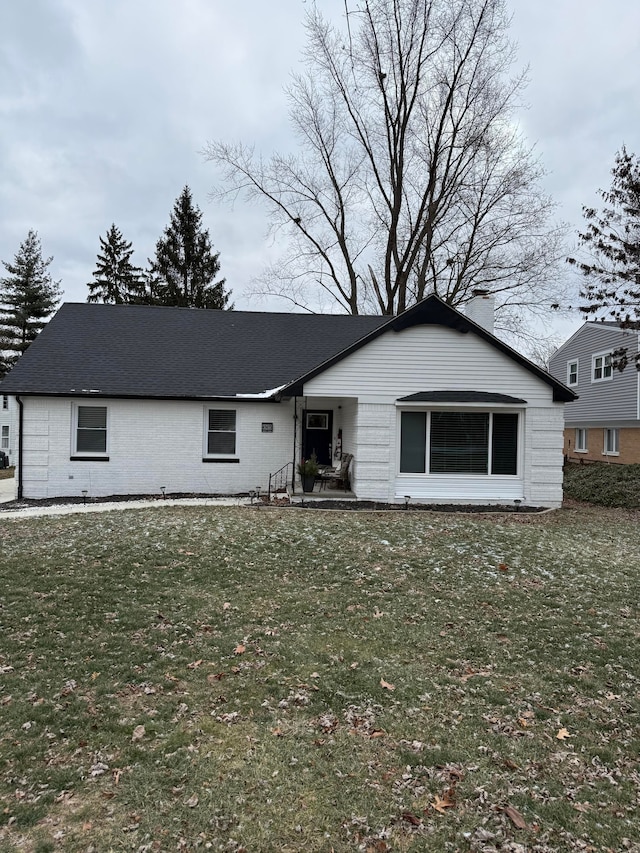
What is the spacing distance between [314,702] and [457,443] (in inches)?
388

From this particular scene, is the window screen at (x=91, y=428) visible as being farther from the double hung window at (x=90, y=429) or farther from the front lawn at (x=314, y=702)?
the front lawn at (x=314, y=702)

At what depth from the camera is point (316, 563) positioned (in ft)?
24.2

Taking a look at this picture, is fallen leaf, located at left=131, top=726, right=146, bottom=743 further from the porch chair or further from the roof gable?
the porch chair

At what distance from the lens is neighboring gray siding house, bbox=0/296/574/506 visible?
12.8 meters

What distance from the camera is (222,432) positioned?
1475 centimetres

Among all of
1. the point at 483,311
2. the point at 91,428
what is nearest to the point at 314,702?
the point at 91,428

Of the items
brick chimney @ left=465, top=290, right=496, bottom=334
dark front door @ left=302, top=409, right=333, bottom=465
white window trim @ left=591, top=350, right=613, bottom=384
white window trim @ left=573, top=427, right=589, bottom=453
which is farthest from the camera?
white window trim @ left=573, top=427, right=589, bottom=453

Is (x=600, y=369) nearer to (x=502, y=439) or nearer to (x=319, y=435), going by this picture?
(x=502, y=439)

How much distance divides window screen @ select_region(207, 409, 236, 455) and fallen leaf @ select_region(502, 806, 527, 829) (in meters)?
12.5

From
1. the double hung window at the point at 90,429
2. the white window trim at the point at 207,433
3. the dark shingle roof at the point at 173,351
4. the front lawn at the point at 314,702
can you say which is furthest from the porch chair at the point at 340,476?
the front lawn at the point at 314,702

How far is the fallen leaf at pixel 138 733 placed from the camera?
340 centimetres

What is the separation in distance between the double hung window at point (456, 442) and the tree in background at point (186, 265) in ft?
97.9

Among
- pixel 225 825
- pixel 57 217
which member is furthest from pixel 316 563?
pixel 57 217

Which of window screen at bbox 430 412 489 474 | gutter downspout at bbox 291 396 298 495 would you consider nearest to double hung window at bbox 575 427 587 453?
window screen at bbox 430 412 489 474
